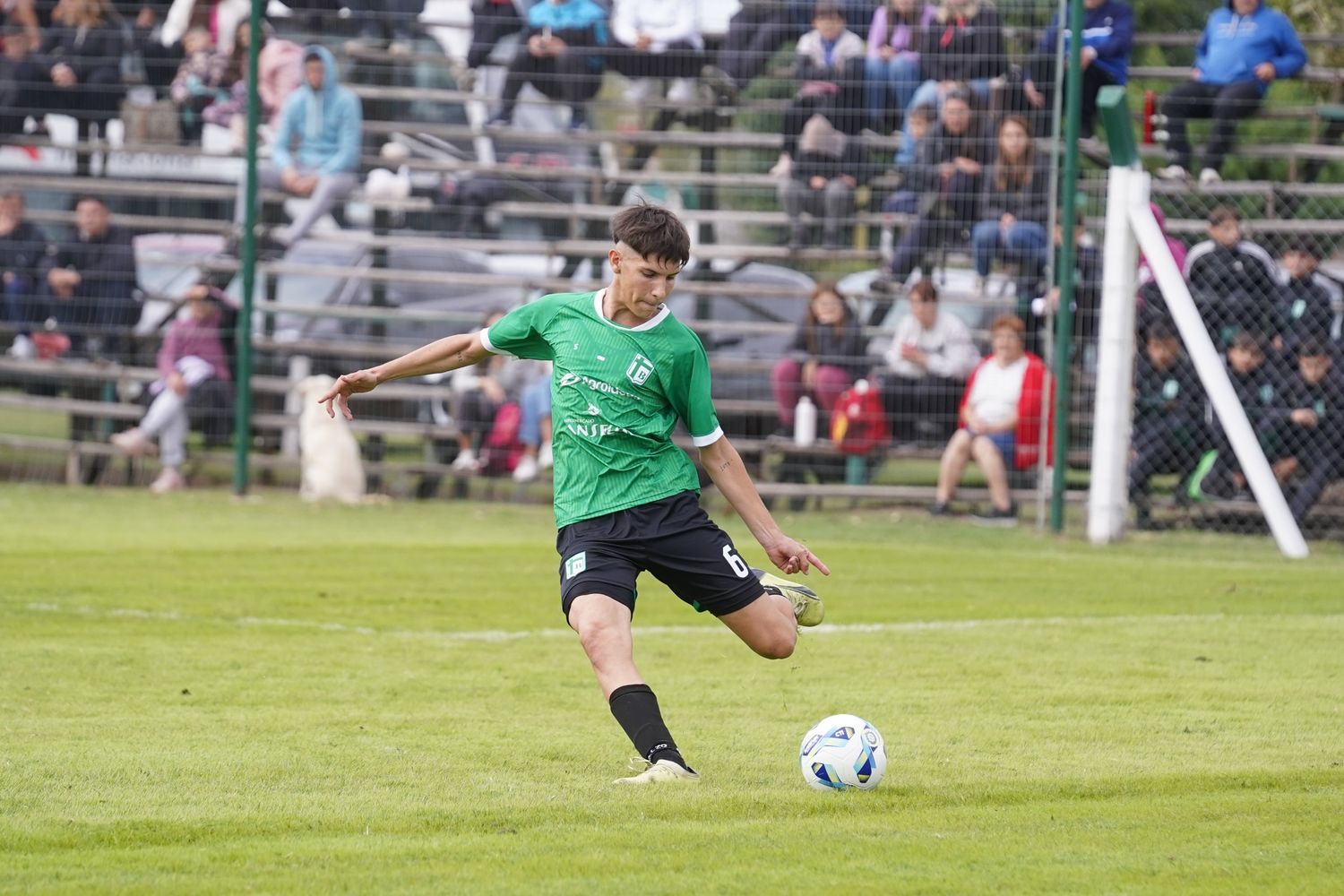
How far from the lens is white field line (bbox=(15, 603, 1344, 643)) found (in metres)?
9.29

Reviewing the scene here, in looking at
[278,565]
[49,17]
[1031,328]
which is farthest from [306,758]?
[49,17]

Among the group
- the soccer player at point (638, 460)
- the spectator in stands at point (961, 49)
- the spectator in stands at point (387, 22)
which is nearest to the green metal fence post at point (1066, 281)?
the spectator in stands at point (961, 49)

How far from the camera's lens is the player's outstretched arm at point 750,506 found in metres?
5.80

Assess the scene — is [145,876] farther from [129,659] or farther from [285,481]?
[285,481]

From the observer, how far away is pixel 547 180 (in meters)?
19.1

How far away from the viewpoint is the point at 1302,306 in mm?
14281

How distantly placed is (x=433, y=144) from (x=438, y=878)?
16.1m

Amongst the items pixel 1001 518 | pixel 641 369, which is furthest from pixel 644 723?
pixel 1001 518

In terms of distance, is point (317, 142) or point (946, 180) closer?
point (946, 180)

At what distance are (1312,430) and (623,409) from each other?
9.58 meters

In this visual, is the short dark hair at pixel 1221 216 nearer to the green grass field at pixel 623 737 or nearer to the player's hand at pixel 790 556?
the green grass field at pixel 623 737

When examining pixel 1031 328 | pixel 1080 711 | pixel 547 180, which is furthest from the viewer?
pixel 547 180

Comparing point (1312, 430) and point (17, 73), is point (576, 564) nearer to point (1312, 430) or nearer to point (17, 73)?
point (1312, 430)

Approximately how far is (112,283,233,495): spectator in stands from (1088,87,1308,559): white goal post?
805 centimetres
